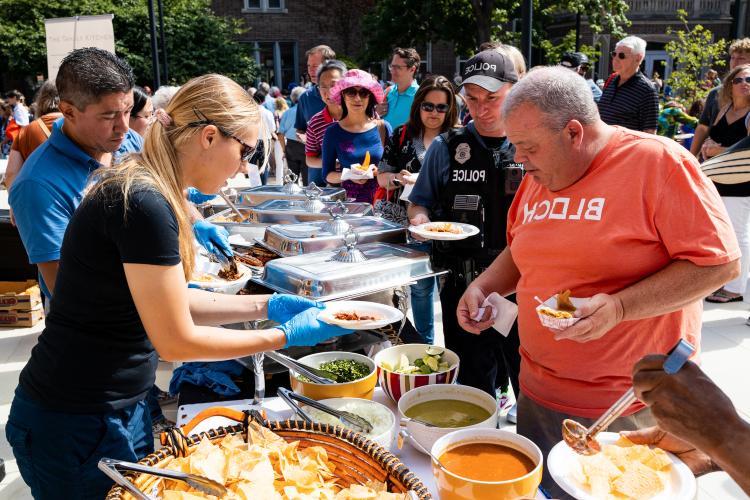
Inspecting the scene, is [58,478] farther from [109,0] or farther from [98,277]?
[109,0]

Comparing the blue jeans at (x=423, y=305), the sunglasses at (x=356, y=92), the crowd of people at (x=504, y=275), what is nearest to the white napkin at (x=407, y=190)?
the blue jeans at (x=423, y=305)

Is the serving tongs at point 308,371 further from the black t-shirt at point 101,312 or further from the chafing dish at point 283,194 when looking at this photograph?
the chafing dish at point 283,194

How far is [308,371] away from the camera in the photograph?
1729 mm

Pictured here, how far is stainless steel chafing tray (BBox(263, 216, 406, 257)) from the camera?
2.69 meters

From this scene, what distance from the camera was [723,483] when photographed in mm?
2754

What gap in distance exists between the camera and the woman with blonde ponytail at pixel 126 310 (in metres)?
1.35

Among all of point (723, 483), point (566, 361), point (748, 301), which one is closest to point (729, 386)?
point (723, 483)

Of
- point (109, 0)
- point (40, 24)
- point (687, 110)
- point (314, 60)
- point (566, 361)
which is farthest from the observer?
point (109, 0)

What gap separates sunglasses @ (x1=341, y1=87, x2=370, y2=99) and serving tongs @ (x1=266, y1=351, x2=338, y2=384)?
280 centimetres

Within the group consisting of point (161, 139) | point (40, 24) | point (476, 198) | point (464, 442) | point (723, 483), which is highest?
point (40, 24)

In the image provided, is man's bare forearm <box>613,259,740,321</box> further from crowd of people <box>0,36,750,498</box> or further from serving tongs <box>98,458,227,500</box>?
serving tongs <box>98,458,227,500</box>

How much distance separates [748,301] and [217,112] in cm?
512

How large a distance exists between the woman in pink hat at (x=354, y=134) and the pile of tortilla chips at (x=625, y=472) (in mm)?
3069

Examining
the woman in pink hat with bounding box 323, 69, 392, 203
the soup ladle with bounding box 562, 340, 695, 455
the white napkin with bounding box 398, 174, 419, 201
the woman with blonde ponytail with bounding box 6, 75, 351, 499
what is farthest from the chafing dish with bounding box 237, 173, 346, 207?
the soup ladle with bounding box 562, 340, 695, 455
